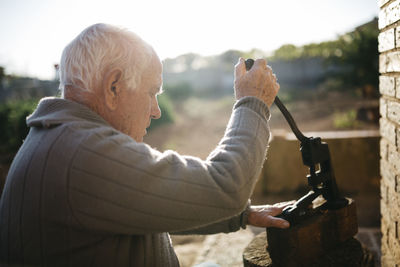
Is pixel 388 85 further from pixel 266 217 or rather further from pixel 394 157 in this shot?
pixel 266 217

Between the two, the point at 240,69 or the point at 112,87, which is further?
the point at 240,69

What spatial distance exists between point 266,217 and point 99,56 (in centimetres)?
104

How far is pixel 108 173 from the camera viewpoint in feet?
3.10

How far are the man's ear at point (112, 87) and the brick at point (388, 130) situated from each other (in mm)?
1612

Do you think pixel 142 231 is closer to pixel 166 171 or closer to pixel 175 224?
pixel 175 224

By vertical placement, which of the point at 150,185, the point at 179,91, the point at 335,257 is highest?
the point at 150,185

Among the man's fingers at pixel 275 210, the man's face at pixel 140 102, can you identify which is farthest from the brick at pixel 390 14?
the man's face at pixel 140 102

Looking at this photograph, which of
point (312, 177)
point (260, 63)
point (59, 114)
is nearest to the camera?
point (59, 114)

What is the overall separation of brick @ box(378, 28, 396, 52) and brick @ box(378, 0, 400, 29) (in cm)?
5

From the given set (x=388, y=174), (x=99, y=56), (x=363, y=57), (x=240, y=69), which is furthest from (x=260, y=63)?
(x=363, y=57)

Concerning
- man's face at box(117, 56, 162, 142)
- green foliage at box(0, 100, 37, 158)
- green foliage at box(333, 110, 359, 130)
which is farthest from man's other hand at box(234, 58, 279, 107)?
green foliage at box(333, 110, 359, 130)

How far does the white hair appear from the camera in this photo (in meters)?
1.12

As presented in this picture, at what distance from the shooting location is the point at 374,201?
15.4 feet

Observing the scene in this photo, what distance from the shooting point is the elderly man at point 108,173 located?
945mm
